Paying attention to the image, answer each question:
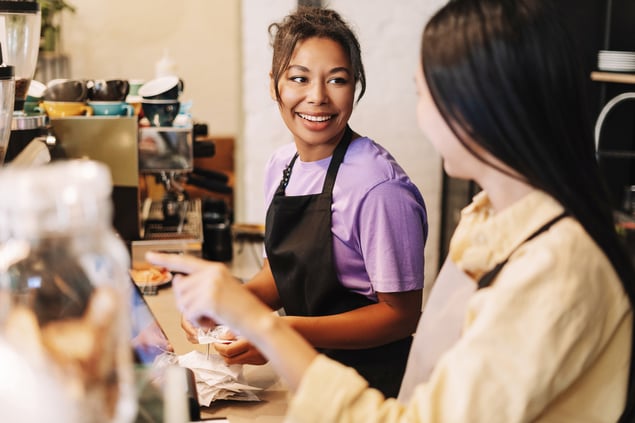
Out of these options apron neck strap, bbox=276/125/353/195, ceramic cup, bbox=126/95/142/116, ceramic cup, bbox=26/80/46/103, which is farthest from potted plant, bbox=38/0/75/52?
apron neck strap, bbox=276/125/353/195

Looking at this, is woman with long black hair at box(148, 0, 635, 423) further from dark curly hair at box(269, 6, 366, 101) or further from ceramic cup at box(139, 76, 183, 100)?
ceramic cup at box(139, 76, 183, 100)

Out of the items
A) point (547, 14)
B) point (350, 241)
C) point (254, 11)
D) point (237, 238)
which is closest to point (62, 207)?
point (547, 14)

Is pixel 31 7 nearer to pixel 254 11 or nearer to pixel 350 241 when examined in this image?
pixel 350 241

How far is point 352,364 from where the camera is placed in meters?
1.75

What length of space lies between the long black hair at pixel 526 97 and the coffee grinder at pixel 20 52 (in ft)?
4.28

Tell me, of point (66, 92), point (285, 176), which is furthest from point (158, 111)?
point (285, 176)

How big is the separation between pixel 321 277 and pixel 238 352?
0.26m

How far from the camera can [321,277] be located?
1.73 m

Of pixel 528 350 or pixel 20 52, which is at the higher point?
pixel 20 52

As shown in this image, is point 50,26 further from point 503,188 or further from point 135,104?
point 503,188

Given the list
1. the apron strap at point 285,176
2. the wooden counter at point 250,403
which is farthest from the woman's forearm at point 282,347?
the apron strap at point 285,176

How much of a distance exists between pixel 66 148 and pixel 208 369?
1.21m

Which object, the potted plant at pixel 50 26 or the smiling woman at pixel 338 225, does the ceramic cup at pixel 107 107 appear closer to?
the smiling woman at pixel 338 225

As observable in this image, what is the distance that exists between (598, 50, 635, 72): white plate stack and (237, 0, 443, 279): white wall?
3.09ft
